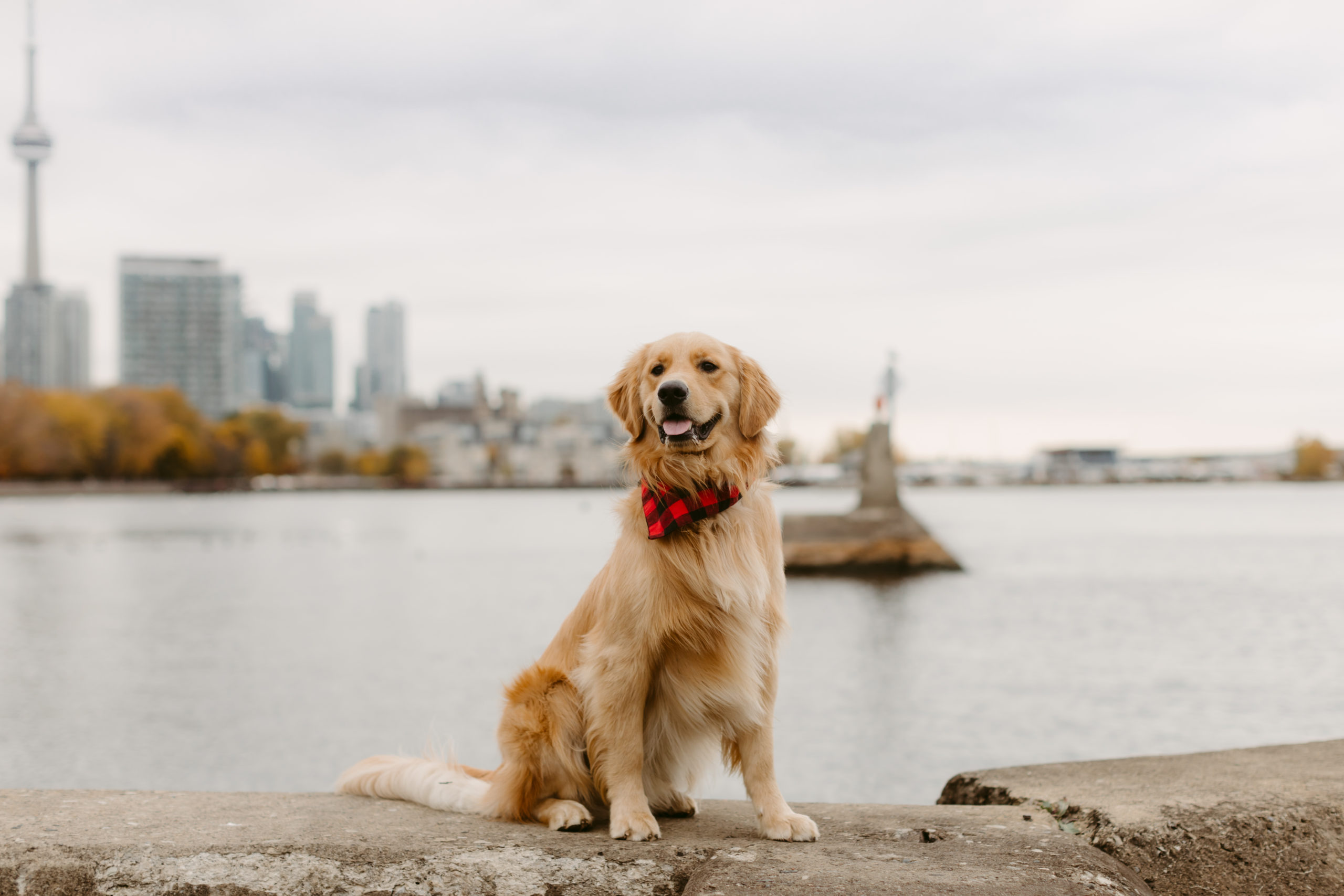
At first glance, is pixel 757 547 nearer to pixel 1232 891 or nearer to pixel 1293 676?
pixel 1232 891

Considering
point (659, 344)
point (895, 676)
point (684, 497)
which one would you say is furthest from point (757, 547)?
point (895, 676)

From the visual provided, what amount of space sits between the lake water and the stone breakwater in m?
2.73

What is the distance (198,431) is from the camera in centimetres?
14212

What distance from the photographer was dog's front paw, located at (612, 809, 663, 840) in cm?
373

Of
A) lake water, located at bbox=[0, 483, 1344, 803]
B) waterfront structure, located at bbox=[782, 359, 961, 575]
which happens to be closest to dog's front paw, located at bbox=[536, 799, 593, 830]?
lake water, located at bbox=[0, 483, 1344, 803]

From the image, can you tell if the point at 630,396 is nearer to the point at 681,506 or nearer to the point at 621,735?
the point at 681,506

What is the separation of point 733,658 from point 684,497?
593mm

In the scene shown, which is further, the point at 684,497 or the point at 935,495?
the point at 935,495

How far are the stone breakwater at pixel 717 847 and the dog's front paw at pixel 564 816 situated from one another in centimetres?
5

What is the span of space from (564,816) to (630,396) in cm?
155

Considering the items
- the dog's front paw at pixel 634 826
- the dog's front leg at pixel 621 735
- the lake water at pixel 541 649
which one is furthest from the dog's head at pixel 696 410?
the lake water at pixel 541 649

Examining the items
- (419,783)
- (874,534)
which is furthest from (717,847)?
(874,534)

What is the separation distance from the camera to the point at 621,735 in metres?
3.92

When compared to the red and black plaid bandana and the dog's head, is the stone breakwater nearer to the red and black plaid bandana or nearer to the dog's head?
the red and black plaid bandana
